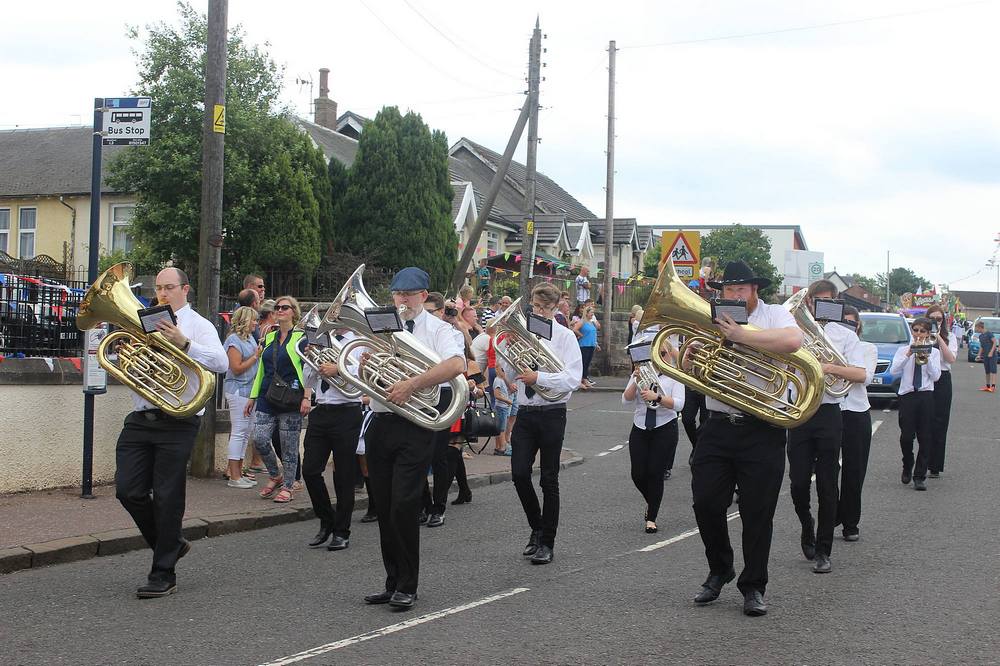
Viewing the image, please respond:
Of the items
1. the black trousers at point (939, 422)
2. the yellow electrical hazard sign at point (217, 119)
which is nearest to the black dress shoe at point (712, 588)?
the black trousers at point (939, 422)

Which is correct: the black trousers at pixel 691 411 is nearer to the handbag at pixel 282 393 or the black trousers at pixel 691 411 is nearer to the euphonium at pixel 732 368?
the handbag at pixel 282 393

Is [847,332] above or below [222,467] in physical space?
above

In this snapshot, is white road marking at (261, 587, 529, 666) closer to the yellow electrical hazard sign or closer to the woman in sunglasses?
the woman in sunglasses

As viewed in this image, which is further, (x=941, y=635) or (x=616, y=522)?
(x=616, y=522)

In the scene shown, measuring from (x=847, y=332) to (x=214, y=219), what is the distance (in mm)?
6193

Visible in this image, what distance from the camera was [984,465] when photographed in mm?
13352

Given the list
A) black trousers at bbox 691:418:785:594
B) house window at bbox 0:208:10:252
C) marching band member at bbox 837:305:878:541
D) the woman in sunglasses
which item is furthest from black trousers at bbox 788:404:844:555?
house window at bbox 0:208:10:252

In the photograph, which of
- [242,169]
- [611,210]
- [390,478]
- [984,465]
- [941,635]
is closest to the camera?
[941,635]

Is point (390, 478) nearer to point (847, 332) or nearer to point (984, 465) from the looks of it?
point (847, 332)

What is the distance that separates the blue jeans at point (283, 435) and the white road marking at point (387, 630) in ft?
11.7

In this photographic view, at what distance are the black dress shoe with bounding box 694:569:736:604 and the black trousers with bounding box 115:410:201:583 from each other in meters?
3.28

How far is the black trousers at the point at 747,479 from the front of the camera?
6195mm

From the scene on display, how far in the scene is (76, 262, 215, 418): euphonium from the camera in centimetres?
659

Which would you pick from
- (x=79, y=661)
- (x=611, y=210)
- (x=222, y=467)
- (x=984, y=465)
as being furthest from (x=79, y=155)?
(x=79, y=661)
